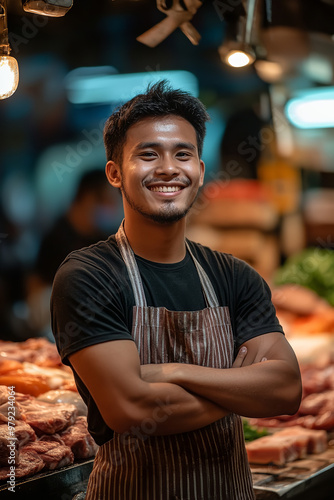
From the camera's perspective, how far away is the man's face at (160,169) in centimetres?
242

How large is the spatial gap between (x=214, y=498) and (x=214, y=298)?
75cm

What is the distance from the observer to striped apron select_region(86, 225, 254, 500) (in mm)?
2311

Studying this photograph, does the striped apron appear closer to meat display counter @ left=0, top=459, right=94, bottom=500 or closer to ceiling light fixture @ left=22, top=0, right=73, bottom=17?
meat display counter @ left=0, top=459, right=94, bottom=500

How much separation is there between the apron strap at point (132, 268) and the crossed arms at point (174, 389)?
0.23 meters

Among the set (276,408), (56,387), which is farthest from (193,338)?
(56,387)

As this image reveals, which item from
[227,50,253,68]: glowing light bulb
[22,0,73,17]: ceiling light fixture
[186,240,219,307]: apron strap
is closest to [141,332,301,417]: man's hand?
[186,240,219,307]: apron strap

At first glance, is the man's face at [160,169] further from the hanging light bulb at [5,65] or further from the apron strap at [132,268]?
the hanging light bulb at [5,65]

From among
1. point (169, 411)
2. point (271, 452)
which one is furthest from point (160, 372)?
point (271, 452)

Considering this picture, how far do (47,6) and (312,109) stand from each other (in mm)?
4393

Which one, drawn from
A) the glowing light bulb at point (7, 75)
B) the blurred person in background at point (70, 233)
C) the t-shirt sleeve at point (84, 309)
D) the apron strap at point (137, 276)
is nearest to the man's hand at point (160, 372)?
the t-shirt sleeve at point (84, 309)

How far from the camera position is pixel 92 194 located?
4922 mm

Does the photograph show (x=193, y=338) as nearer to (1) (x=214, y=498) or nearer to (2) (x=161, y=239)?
(2) (x=161, y=239)

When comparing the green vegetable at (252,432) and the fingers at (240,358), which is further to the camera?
the green vegetable at (252,432)

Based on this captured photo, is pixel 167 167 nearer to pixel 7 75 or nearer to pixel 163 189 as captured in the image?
pixel 163 189
